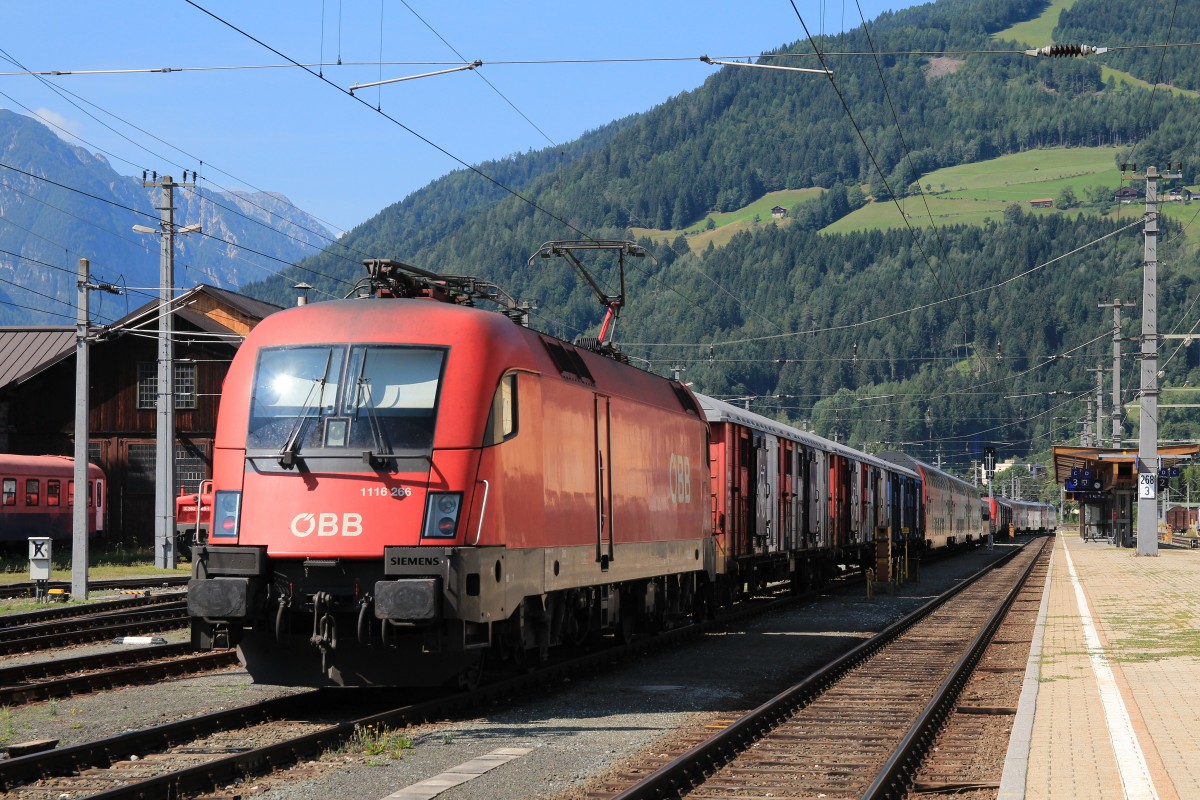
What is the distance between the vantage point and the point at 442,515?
42.0 feet

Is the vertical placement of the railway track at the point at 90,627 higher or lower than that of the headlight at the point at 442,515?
lower

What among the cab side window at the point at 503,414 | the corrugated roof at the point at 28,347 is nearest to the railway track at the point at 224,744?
the cab side window at the point at 503,414

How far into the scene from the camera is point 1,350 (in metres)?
57.8

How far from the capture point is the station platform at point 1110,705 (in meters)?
9.81

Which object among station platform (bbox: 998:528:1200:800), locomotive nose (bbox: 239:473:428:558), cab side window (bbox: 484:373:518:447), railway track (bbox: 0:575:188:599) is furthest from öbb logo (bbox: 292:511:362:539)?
railway track (bbox: 0:575:188:599)

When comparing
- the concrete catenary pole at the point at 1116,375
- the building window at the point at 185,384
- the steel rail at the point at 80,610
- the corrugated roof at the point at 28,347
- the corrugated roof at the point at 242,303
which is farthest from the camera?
the concrete catenary pole at the point at 1116,375

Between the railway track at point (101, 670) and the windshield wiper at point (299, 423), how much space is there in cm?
407

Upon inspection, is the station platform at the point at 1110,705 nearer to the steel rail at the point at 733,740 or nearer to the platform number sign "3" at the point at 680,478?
the steel rail at the point at 733,740

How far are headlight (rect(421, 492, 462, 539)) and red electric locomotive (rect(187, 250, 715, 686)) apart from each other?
1cm

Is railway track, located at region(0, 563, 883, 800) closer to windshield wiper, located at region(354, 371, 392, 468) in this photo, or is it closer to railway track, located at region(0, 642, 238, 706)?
windshield wiper, located at region(354, 371, 392, 468)

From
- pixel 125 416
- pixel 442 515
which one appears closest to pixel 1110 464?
pixel 125 416

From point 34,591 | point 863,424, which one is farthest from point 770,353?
point 34,591

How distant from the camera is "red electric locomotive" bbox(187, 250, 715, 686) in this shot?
12.7 metres

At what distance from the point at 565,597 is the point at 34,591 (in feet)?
59.9
